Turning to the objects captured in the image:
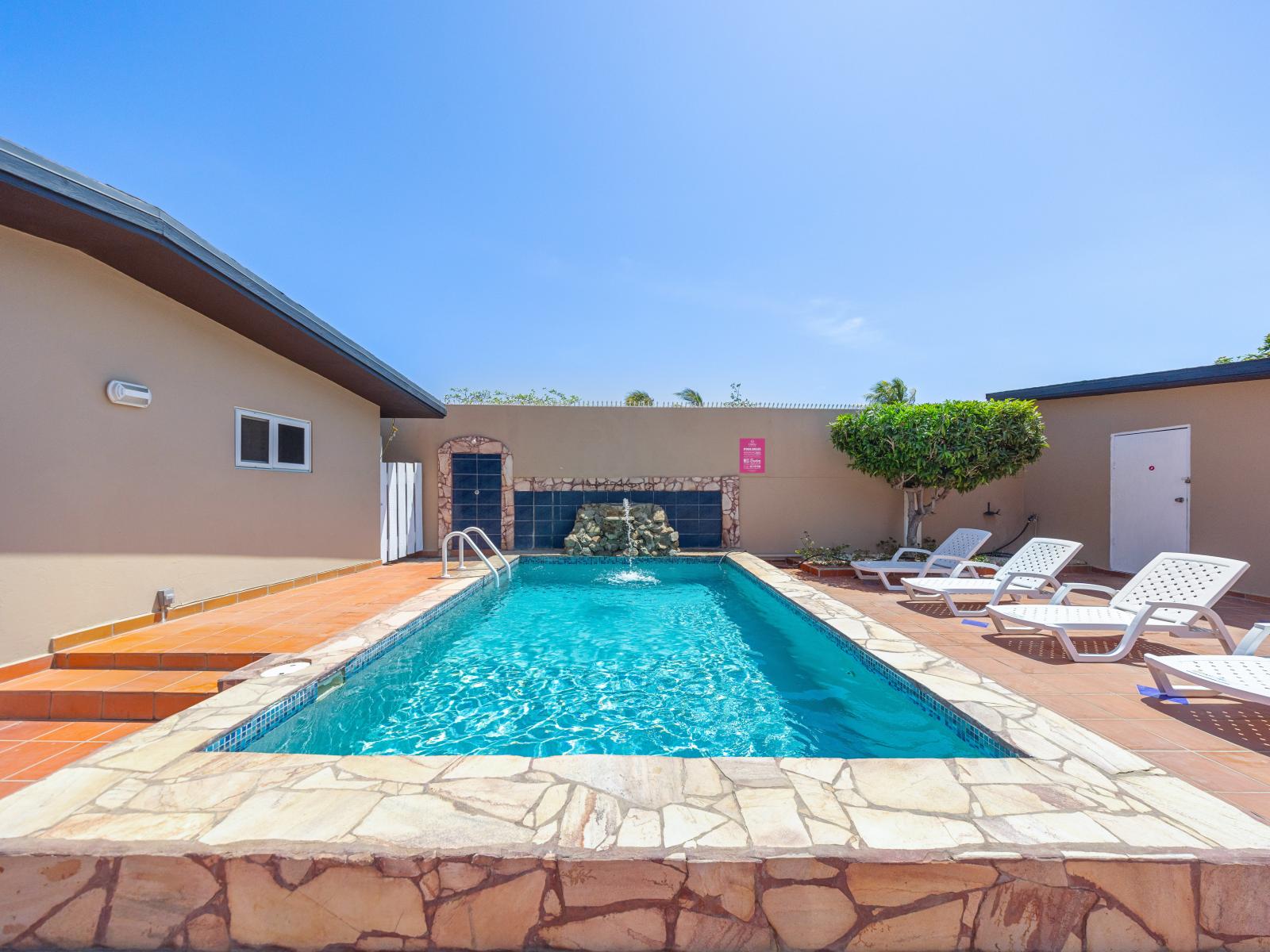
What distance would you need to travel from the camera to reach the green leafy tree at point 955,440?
29.0 ft

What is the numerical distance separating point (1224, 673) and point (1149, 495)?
24.7ft

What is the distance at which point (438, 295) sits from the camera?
1477 cm

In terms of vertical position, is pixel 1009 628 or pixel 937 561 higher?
pixel 937 561

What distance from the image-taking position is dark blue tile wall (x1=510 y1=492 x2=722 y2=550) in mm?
11367

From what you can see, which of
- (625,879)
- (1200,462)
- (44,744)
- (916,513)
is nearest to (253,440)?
(44,744)

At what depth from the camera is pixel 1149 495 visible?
8.75 metres

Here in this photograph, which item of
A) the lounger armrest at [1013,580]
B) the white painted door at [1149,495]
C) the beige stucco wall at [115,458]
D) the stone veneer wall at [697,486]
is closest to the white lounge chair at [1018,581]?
the lounger armrest at [1013,580]

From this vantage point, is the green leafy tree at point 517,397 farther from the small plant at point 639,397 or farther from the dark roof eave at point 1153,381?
the dark roof eave at point 1153,381

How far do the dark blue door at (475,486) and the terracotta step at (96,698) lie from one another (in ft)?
24.6

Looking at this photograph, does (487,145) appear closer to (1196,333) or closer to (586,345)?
(586,345)

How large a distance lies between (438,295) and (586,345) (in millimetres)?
5452

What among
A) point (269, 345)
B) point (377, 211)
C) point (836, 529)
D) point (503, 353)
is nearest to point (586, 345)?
point (503, 353)

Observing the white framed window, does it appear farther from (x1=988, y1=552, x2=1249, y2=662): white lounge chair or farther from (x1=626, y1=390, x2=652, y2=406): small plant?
(x1=626, y1=390, x2=652, y2=406): small plant

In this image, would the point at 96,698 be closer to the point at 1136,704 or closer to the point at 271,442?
the point at 271,442
